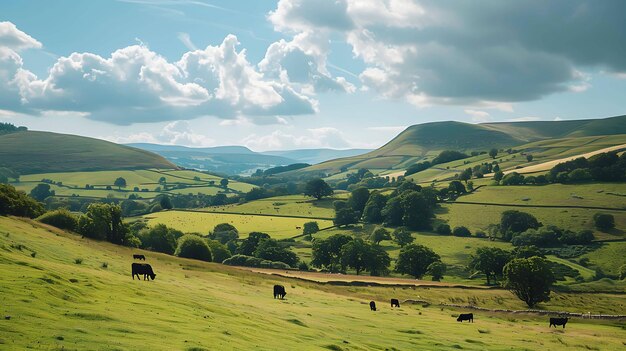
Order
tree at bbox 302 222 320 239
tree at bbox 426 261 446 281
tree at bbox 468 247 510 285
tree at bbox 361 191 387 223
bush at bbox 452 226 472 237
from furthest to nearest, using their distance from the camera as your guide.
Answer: tree at bbox 361 191 387 223
tree at bbox 302 222 320 239
bush at bbox 452 226 472 237
tree at bbox 468 247 510 285
tree at bbox 426 261 446 281

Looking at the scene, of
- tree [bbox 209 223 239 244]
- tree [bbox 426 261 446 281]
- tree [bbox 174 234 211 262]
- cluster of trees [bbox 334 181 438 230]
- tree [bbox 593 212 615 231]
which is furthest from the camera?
cluster of trees [bbox 334 181 438 230]

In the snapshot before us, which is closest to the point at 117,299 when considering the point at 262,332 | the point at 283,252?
the point at 262,332

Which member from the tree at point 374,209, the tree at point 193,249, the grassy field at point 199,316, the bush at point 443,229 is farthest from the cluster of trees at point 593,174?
the tree at point 193,249

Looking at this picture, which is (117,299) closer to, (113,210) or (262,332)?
(262,332)

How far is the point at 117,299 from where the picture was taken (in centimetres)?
3078

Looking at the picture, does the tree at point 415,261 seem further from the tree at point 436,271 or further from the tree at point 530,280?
the tree at point 530,280

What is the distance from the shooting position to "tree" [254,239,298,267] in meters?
122

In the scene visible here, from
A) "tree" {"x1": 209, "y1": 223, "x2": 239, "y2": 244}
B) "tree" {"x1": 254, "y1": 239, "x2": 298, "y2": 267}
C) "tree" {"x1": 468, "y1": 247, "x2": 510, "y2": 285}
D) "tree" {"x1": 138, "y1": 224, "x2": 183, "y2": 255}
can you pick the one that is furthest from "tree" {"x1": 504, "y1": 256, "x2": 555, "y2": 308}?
"tree" {"x1": 209, "y1": 223, "x2": 239, "y2": 244}

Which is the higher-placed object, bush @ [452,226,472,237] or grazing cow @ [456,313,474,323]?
grazing cow @ [456,313,474,323]

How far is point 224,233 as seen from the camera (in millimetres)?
155250

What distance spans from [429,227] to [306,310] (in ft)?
406

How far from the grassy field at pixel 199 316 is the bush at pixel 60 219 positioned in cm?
1118

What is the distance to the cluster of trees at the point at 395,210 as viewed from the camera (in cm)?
16750

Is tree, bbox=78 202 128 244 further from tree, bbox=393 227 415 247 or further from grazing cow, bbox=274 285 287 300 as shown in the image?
tree, bbox=393 227 415 247
